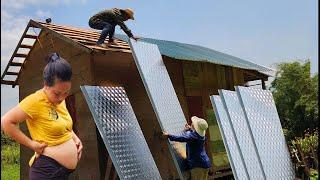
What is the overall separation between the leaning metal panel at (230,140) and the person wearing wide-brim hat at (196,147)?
40cm

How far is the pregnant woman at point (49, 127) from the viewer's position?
136 inches

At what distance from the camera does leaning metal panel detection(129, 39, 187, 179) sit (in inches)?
305

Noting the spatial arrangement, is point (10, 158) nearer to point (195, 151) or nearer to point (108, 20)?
point (108, 20)

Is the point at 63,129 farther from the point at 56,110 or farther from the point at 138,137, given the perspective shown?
the point at 138,137

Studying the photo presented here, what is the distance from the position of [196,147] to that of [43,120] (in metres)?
4.44

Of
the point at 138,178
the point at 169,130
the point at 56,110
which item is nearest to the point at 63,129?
the point at 56,110

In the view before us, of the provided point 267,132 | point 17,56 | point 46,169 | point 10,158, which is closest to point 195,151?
point 267,132

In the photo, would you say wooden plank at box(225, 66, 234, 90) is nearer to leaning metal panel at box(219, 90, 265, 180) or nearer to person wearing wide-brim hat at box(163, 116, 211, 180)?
leaning metal panel at box(219, 90, 265, 180)

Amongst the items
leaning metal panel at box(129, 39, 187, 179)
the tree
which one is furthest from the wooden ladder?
the tree

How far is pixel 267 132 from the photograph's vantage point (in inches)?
374

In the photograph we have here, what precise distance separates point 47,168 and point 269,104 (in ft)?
24.8

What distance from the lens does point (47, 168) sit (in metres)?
3.49

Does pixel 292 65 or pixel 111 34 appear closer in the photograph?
pixel 111 34

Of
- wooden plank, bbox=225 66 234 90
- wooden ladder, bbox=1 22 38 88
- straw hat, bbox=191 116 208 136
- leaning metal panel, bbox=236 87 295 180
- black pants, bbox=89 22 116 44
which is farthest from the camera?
wooden plank, bbox=225 66 234 90
